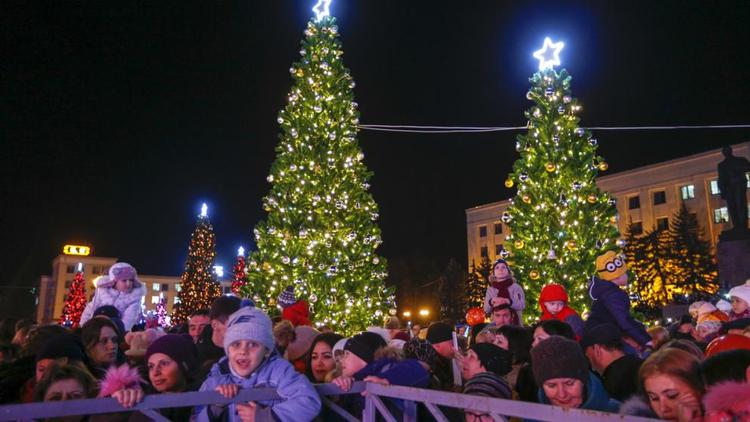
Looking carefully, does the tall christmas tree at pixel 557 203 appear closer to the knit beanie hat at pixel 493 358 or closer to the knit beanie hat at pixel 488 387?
the knit beanie hat at pixel 493 358

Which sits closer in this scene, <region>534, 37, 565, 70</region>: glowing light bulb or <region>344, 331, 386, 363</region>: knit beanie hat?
<region>344, 331, 386, 363</region>: knit beanie hat

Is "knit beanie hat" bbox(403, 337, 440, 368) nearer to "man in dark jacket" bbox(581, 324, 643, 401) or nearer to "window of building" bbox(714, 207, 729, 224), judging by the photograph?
"man in dark jacket" bbox(581, 324, 643, 401)

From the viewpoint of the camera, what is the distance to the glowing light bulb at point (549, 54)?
1619 cm

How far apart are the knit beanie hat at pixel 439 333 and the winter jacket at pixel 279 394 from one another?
2.45m

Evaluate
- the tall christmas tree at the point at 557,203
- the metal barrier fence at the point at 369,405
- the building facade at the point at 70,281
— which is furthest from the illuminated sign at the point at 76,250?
the metal barrier fence at the point at 369,405

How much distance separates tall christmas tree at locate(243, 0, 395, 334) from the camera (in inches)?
559

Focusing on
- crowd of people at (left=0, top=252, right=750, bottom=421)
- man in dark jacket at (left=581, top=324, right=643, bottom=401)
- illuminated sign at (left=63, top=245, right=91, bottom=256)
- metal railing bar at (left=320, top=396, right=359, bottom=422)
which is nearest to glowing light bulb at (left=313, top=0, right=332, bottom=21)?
crowd of people at (left=0, top=252, right=750, bottom=421)

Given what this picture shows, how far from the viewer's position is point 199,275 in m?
54.7

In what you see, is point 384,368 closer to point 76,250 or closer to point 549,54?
point 549,54

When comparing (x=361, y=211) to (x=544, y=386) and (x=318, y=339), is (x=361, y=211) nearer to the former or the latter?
(x=318, y=339)

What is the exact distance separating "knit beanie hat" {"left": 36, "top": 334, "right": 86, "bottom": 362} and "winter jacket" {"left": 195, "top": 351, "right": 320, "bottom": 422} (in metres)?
1.56

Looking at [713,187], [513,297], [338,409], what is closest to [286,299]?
[513,297]

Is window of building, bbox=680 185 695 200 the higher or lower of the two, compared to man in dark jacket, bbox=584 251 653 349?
higher

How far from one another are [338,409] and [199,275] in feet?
178
